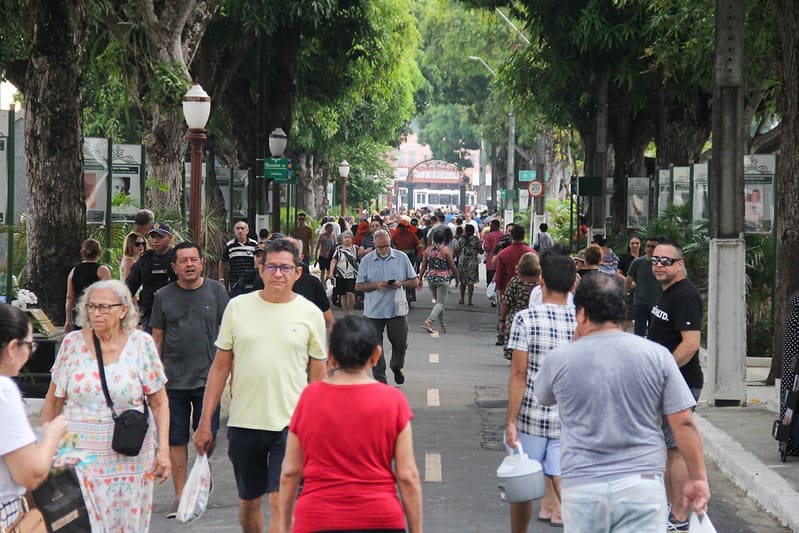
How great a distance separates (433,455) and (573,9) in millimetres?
19208

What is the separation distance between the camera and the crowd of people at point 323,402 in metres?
5.12

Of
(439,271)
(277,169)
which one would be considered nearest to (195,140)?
(439,271)

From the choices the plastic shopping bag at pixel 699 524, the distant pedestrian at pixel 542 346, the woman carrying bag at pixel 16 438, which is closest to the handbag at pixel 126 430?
the woman carrying bag at pixel 16 438

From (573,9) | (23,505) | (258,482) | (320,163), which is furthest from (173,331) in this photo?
(320,163)

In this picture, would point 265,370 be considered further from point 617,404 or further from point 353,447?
point 617,404

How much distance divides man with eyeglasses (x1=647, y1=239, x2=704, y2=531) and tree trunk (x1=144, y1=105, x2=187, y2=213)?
15067 mm

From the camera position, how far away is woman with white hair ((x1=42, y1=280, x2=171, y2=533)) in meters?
6.55

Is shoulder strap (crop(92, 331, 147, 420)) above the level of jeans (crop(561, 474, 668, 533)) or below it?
above

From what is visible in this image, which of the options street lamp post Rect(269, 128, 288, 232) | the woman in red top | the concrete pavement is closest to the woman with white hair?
the woman in red top

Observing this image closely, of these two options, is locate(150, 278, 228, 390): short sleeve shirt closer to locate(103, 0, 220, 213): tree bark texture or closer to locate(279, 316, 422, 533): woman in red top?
locate(279, 316, 422, 533): woman in red top

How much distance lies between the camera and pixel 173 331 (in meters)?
9.30

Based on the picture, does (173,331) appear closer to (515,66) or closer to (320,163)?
(515,66)

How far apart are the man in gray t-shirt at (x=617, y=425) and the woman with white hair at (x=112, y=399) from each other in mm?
2185

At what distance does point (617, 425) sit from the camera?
5465 millimetres
